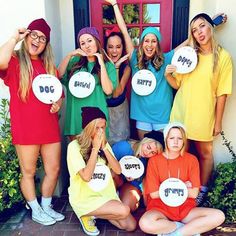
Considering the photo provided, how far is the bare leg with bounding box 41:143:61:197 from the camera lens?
346cm

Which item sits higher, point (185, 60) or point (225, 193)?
point (185, 60)

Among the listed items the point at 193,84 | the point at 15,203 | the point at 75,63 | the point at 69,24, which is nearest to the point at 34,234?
the point at 15,203

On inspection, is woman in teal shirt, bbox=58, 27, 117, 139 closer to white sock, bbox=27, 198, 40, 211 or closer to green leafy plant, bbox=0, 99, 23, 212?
green leafy plant, bbox=0, 99, 23, 212

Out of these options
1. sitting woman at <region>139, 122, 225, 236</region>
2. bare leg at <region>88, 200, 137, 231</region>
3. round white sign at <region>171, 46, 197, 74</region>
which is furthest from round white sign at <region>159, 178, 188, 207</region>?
round white sign at <region>171, 46, 197, 74</region>

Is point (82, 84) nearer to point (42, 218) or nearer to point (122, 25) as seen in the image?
point (122, 25)

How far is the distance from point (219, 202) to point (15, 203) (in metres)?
2.08

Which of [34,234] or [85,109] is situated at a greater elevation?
[85,109]

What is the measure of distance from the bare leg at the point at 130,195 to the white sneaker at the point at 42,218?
734 millimetres

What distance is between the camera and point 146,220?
318cm

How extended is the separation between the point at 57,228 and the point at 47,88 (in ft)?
4.45

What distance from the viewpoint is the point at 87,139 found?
3.21 m

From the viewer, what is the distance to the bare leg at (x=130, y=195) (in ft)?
11.9

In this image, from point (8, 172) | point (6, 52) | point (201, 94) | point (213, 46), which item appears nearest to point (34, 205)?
point (8, 172)

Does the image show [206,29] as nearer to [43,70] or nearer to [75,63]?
[75,63]
